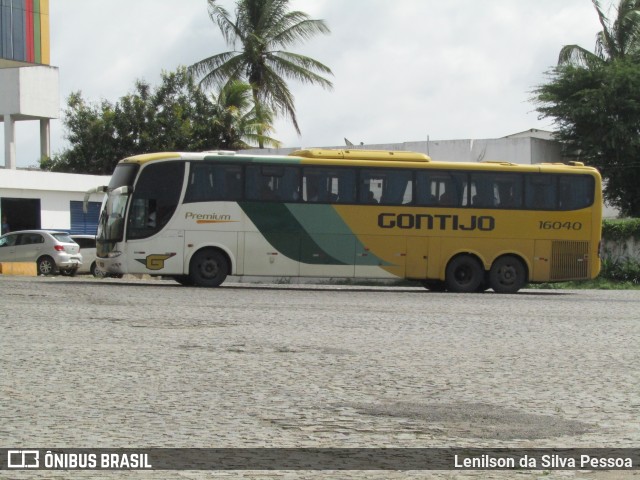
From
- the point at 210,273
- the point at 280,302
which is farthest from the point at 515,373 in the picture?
the point at 210,273

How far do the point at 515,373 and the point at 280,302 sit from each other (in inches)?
397

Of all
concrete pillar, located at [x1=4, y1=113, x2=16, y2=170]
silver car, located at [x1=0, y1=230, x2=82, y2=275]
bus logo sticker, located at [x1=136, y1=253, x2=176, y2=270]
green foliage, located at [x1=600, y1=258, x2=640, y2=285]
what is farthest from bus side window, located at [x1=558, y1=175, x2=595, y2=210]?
concrete pillar, located at [x1=4, y1=113, x2=16, y2=170]

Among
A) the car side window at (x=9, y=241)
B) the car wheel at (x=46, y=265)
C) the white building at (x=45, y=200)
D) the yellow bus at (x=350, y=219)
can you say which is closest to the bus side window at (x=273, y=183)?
the yellow bus at (x=350, y=219)

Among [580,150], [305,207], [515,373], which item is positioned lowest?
[515,373]

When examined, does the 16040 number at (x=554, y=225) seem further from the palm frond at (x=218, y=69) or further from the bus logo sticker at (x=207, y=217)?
the palm frond at (x=218, y=69)

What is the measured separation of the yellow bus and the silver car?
931 cm

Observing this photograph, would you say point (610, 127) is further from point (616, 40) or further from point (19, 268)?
point (19, 268)

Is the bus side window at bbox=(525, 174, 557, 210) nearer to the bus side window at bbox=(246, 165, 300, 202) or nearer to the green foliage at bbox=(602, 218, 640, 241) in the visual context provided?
the bus side window at bbox=(246, 165, 300, 202)


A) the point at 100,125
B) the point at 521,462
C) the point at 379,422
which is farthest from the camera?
the point at 100,125

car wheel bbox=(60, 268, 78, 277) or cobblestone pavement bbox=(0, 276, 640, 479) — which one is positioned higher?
cobblestone pavement bbox=(0, 276, 640, 479)

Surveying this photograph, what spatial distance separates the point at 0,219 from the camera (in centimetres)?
4175

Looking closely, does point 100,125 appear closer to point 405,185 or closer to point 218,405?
point 405,185

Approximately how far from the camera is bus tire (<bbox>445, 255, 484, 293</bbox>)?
90.2 feet

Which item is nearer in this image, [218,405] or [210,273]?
[218,405]
